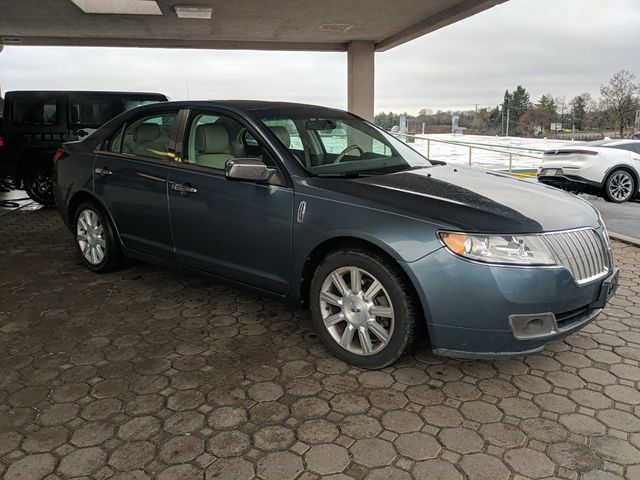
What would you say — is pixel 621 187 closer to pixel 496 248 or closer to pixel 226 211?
pixel 496 248

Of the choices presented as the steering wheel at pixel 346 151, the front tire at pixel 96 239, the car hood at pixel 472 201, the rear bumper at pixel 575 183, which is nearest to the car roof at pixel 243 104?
the steering wheel at pixel 346 151

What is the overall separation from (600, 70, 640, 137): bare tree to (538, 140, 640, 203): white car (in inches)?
462

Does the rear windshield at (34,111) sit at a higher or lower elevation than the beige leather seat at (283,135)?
higher

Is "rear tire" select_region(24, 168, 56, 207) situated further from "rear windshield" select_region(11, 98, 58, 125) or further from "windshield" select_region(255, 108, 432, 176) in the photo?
"windshield" select_region(255, 108, 432, 176)

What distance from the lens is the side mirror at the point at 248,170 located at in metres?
3.23

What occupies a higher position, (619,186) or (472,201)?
(472,201)

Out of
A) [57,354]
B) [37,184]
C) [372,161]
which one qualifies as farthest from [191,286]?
[37,184]

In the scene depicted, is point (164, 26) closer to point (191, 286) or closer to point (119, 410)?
point (191, 286)

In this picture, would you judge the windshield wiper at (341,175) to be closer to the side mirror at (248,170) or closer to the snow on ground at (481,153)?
the side mirror at (248,170)

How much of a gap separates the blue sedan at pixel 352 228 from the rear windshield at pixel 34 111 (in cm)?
481

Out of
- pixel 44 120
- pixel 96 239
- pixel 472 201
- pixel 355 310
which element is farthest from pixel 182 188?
pixel 44 120

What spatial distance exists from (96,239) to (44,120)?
196 inches

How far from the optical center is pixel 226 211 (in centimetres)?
352

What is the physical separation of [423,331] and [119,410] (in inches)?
64.5
